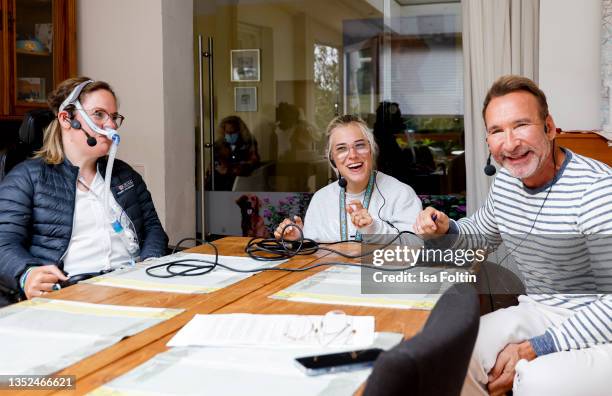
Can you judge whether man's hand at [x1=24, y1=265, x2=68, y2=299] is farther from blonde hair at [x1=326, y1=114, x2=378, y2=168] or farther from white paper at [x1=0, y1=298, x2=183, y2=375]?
blonde hair at [x1=326, y1=114, x2=378, y2=168]

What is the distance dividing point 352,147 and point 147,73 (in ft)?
6.65

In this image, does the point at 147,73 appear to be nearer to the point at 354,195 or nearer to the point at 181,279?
the point at 354,195

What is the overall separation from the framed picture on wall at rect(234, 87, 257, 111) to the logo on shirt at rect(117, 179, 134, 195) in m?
1.99

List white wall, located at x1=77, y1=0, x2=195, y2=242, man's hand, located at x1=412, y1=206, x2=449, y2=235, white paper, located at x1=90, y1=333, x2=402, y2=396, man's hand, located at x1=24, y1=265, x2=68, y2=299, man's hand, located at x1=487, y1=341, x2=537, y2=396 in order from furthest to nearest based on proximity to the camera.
A: white wall, located at x1=77, y1=0, x2=195, y2=242
man's hand, located at x1=412, y1=206, x2=449, y2=235
man's hand, located at x1=24, y1=265, x2=68, y2=299
man's hand, located at x1=487, y1=341, x2=537, y2=396
white paper, located at x1=90, y1=333, x2=402, y2=396

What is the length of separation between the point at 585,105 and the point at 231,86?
2.33m

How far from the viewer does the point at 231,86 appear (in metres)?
4.56

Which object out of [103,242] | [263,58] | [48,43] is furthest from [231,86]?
[103,242]

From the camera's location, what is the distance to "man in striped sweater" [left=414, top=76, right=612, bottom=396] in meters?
1.59

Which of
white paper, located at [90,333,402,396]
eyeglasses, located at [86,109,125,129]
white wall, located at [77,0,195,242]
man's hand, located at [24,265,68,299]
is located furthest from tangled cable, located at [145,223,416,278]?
white wall, located at [77,0,195,242]

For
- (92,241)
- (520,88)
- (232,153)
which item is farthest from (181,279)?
(232,153)

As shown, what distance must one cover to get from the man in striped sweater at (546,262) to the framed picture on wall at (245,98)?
2.73 m

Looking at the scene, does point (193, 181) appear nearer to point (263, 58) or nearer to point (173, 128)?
point (173, 128)

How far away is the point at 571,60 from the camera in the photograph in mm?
3180

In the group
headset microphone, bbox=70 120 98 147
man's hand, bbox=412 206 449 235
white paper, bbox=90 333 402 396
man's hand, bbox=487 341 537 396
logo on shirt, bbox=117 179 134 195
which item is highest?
headset microphone, bbox=70 120 98 147
